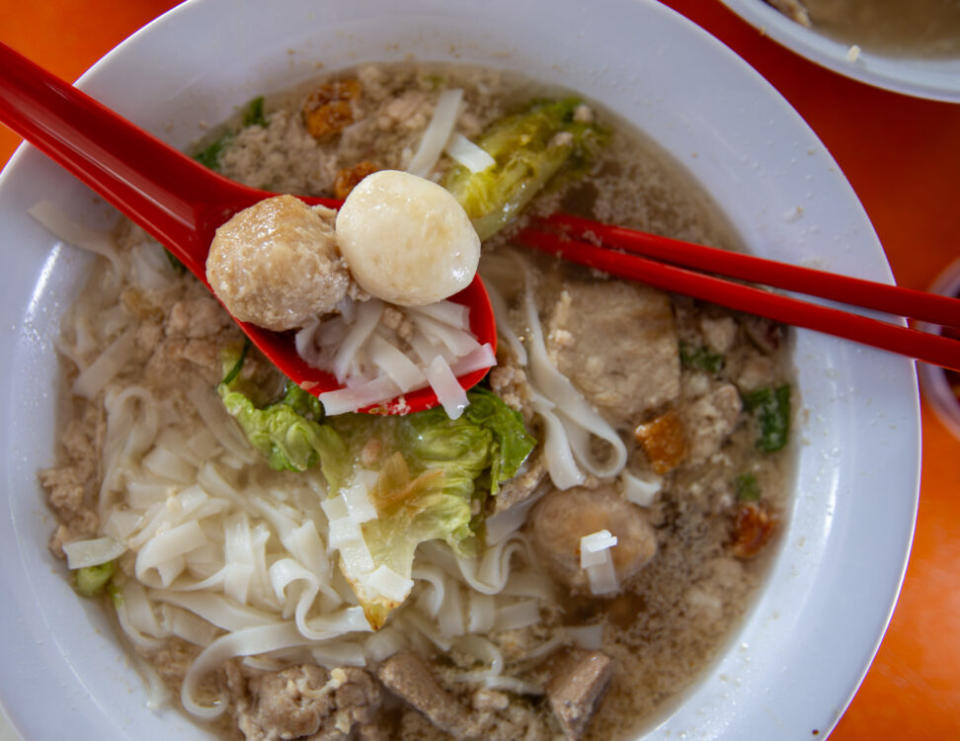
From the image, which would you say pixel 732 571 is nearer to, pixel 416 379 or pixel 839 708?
pixel 839 708

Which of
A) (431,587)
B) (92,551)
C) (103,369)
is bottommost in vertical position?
(431,587)

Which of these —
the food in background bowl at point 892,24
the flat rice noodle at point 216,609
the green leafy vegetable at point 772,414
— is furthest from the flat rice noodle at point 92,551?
the food in background bowl at point 892,24

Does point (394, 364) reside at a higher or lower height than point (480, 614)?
higher

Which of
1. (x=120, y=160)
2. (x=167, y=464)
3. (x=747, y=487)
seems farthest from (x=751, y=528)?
(x=120, y=160)

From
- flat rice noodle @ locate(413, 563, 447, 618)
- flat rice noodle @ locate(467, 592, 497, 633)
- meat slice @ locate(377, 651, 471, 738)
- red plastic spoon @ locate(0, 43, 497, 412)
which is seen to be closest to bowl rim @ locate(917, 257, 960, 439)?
red plastic spoon @ locate(0, 43, 497, 412)

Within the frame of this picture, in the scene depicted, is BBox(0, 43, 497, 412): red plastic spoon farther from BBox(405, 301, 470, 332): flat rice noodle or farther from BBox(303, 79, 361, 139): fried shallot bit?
BBox(303, 79, 361, 139): fried shallot bit

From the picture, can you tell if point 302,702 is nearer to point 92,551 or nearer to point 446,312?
point 92,551

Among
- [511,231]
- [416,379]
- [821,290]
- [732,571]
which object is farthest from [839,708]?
[511,231]
